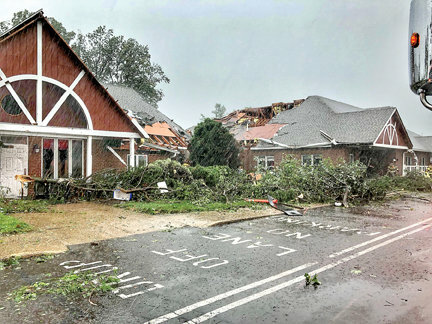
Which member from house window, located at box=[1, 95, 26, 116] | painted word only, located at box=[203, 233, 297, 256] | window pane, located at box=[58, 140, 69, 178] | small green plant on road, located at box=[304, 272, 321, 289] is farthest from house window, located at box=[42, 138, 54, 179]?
small green plant on road, located at box=[304, 272, 321, 289]

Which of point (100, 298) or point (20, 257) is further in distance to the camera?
point (20, 257)

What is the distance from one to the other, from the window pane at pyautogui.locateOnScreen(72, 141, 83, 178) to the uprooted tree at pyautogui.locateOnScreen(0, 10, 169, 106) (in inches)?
1190

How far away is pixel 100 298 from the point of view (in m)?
4.52

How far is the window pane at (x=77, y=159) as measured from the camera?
1873 cm

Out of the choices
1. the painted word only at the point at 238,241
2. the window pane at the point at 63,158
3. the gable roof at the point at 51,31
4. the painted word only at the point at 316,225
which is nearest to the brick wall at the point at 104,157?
the window pane at the point at 63,158

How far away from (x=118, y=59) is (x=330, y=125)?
102ft

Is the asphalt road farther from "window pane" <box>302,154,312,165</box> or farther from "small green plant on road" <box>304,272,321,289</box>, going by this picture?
"window pane" <box>302,154,312,165</box>

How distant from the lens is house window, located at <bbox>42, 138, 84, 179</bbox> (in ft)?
58.6

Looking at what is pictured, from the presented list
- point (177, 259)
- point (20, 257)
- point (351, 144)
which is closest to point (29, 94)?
point (20, 257)

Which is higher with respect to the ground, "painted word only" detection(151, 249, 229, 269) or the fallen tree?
the fallen tree

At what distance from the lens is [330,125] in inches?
1183

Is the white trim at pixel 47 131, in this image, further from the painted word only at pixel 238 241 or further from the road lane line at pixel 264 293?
the road lane line at pixel 264 293

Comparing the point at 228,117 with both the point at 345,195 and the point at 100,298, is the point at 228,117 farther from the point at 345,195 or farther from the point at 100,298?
the point at 100,298

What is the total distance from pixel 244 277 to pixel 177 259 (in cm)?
149
